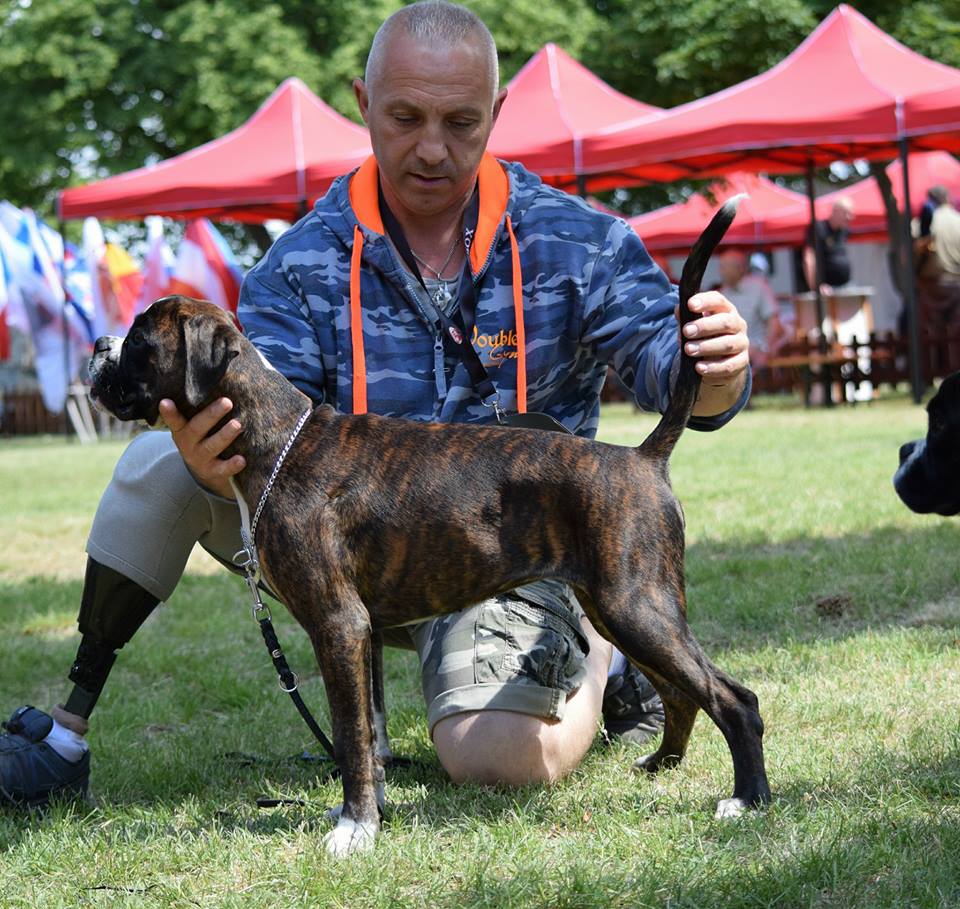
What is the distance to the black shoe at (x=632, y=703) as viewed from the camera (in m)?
4.16

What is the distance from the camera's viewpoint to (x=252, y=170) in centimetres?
1686

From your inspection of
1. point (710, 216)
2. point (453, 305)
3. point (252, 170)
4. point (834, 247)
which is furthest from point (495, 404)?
point (710, 216)

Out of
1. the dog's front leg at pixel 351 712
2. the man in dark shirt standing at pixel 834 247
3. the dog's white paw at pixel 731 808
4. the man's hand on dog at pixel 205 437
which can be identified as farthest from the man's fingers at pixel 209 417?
the man in dark shirt standing at pixel 834 247

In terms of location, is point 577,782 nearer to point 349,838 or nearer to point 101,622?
point 349,838

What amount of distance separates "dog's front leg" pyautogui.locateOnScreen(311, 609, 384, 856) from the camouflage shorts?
59 cm

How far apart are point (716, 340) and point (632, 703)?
57.2 inches

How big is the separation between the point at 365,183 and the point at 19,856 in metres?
2.16

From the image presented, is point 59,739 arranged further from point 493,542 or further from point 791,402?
point 791,402

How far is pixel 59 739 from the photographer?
11.9ft

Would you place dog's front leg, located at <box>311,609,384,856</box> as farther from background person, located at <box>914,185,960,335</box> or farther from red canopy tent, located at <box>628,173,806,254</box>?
red canopy tent, located at <box>628,173,806,254</box>

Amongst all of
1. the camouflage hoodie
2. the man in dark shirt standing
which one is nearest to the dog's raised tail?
the camouflage hoodie

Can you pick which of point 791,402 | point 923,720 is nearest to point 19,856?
point 923,720

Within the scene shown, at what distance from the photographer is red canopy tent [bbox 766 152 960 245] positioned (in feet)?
74.5

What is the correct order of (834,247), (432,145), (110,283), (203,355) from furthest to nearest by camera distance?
(110,283) → (834,247) → (432,145) → (203,355)
